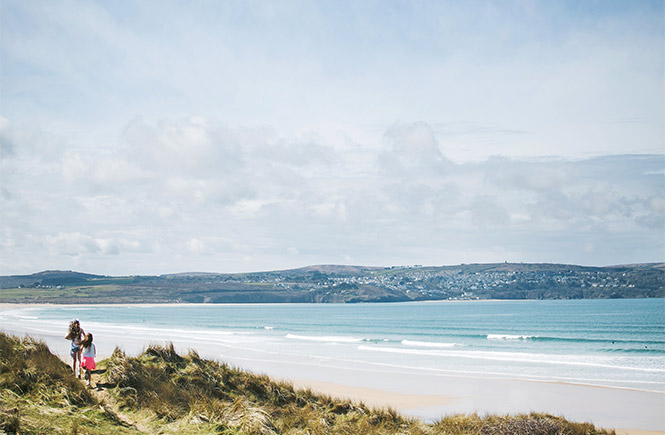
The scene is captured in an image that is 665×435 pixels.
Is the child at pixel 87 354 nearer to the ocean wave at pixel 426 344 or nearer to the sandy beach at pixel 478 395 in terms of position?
the sandy beach at pixel 478 395

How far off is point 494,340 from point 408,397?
29932 mm

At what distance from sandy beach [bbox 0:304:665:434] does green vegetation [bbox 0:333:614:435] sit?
11.6ft

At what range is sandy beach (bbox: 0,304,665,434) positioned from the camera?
54.0 feet

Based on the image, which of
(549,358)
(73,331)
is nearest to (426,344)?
(549,358)

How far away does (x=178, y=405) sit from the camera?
11.2 meters

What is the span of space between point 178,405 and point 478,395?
12.2 metres

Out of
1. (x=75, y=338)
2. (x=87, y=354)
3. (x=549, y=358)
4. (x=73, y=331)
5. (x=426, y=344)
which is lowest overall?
(x=426, y=344)

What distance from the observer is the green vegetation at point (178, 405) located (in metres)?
9.52

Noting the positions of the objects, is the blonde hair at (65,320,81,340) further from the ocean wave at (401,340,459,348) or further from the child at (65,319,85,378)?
the ocean wave at (401,340,459,348)

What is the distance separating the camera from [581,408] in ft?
Answer: 57.5

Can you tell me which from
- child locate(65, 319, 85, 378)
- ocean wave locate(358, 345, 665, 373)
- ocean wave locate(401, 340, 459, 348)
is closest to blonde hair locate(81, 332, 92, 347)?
child locate(65, 319, 85, 378)

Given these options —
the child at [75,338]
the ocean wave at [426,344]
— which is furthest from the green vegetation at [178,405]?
the ocean wave at [426,344]

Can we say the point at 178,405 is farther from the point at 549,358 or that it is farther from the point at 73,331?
the point at 549,358

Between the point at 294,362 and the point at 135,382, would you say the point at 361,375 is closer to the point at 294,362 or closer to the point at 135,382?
the point at 294,362
